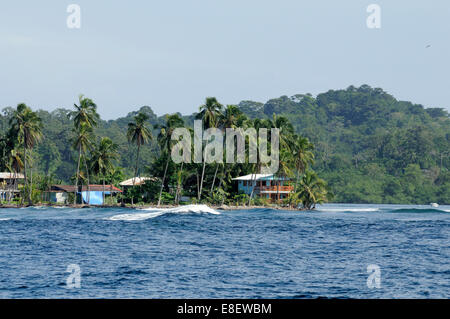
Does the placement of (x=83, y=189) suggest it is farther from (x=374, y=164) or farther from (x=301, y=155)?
(x=374, y=164)

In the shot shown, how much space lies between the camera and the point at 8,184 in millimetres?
106000

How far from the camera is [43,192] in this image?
337ft

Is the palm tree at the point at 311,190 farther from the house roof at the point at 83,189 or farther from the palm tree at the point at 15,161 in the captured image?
the palm tree at the point at 15,161

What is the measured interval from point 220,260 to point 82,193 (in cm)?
7011

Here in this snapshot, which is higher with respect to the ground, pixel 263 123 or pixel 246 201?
pixel 263 123

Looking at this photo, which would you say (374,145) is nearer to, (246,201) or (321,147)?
(321,147)

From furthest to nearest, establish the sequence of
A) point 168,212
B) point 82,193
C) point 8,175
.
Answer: point 8,175, point 82,193, point 168,212

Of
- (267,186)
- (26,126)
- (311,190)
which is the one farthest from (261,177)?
(26,126)

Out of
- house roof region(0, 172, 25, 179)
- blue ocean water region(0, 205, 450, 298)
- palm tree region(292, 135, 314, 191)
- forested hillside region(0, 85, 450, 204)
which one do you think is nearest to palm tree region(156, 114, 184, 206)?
palm tree region(292, 135, 314, 191)

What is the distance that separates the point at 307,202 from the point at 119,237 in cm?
5526

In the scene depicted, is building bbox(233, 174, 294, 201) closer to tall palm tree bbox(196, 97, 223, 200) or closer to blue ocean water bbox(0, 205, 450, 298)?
tall palm tree bbox(196, 97, 223, 200)

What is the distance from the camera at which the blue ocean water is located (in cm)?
2372

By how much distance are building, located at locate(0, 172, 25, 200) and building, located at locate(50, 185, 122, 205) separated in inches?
227

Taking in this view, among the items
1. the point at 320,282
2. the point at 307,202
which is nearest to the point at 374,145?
the point at 307,202
